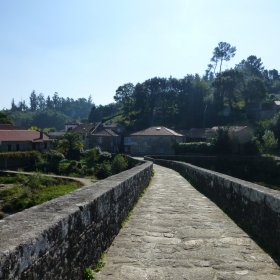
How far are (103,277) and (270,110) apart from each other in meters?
87.7

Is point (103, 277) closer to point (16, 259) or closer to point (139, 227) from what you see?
point (16, 259)

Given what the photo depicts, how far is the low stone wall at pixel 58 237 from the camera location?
2656 mm

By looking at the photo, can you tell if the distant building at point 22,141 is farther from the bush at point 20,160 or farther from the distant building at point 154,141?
the distant building at point 154,141

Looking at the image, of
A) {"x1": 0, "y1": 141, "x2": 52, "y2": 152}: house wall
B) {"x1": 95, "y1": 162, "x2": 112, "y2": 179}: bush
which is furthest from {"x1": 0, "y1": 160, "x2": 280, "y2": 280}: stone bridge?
{"x1": 0, "y1": 141, "x2": 52, "y2": 152}: house wall

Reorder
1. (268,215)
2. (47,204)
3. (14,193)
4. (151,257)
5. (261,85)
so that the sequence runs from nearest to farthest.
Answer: (47,204) < (151,257) < (268,215) < (14,193) < (261,85)

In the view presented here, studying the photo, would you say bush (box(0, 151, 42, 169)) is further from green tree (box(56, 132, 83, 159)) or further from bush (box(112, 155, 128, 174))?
bush (box(112, 155, 128, 174))

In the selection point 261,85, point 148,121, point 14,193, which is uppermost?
point 261,85

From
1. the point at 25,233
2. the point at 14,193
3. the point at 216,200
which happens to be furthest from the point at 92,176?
the point at 25,233

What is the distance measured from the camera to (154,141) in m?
66.4

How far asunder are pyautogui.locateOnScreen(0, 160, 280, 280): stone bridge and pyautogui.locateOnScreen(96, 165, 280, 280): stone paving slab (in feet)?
0.04

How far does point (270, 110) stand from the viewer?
283 feet

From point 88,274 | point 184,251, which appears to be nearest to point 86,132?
point 184,251

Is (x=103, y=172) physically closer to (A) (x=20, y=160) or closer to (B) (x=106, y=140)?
(A) (x=20, y=160)

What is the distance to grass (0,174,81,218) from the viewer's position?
31.4 m
